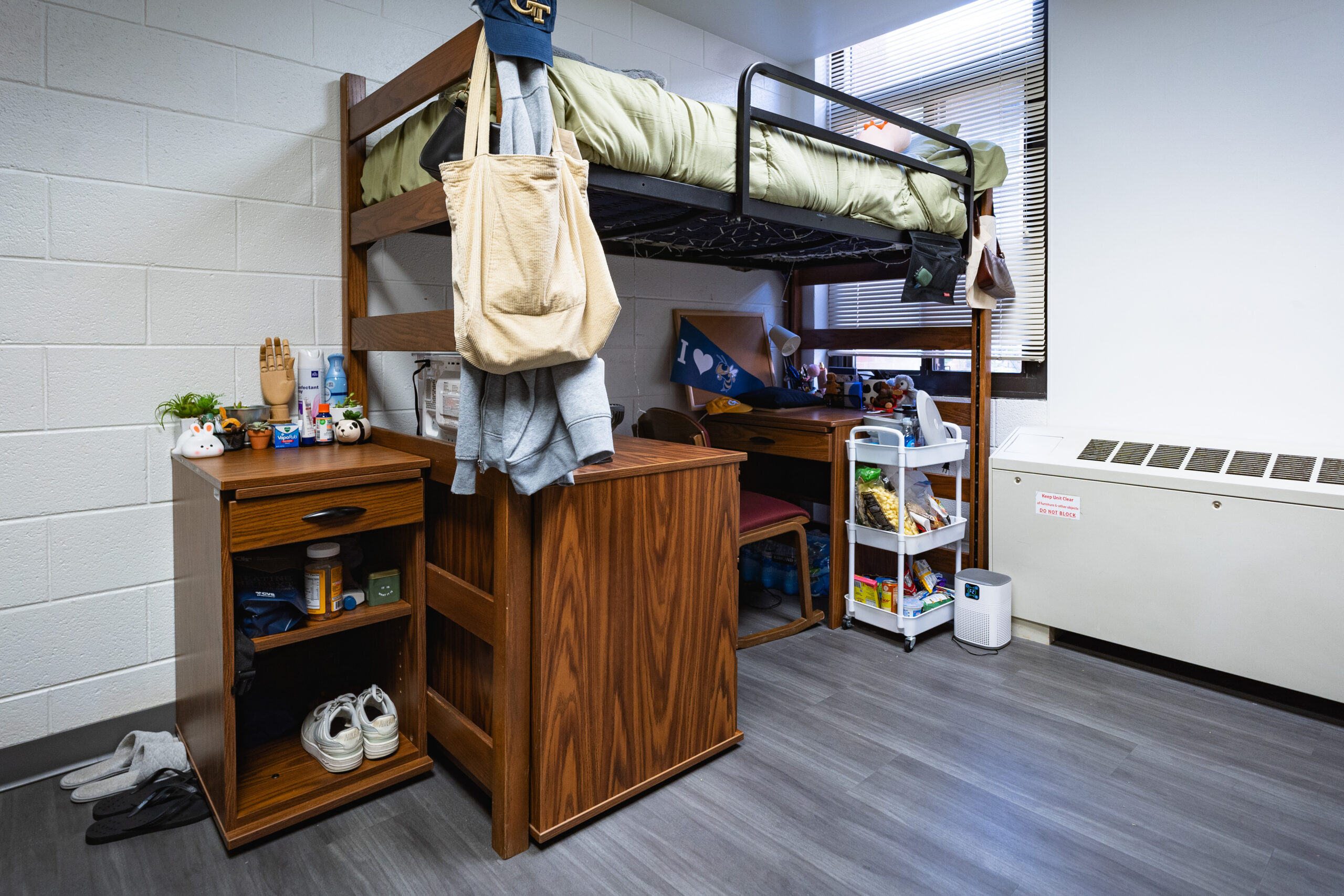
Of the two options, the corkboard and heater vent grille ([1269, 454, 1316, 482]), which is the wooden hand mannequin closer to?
the corkboard

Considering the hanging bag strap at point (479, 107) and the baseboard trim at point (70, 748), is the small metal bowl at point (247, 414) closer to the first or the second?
the baseboard trim at point (70, 748)

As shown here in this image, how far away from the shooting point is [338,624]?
176 cm

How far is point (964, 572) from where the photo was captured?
9.33ft

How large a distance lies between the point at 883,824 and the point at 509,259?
144cm

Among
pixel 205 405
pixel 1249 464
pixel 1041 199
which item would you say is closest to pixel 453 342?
pixel 205 405

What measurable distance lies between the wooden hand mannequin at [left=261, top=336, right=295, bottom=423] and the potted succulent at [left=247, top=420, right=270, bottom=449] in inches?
4.3

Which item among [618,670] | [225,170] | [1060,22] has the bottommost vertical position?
[618,670]

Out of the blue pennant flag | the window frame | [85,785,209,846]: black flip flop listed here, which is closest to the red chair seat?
the blue pennant flag

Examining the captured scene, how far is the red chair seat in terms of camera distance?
2.72 metres

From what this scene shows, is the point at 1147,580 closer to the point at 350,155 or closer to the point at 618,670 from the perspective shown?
the point at 618,670

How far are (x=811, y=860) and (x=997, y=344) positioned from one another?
7.53ft

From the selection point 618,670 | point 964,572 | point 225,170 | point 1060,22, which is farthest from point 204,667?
point 1060,22

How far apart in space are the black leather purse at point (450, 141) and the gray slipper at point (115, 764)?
1.57 meters

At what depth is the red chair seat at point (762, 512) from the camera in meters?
2.72
